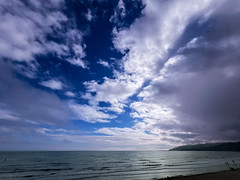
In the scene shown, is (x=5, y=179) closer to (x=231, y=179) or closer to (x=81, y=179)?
(x=81, y=179)

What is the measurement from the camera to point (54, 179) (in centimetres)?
3366

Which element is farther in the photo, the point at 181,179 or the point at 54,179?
the point at 54,179

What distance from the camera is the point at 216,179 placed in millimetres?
26750

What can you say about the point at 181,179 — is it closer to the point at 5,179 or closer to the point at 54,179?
the point at 54,179

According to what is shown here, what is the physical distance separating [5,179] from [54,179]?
1149 centimetres

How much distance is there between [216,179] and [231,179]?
2367 mm

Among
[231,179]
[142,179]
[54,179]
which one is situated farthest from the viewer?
[54,179]

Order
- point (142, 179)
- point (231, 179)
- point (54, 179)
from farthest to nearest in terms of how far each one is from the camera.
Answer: point (54, 179), point (142, 179), point (231, 179)

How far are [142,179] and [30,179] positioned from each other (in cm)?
2480

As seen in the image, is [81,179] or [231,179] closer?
[231,179]

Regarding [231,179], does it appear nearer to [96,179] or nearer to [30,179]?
[96,179]

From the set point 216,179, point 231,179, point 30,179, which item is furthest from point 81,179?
point 231,179

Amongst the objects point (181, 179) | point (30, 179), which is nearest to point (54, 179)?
point (30, 179)

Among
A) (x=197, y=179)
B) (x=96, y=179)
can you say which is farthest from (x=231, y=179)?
(x=96, y=179)
